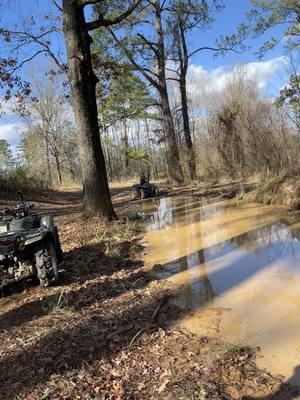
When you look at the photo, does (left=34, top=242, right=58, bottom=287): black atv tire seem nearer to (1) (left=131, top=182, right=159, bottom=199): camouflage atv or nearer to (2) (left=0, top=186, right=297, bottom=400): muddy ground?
(2) (left=0, top=186, right=297, bottom=400): muddy ground

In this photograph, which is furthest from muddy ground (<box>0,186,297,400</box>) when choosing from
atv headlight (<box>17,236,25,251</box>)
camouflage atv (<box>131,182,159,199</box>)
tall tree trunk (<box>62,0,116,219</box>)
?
camouflage atv (<box>131,182,159,199</box>)

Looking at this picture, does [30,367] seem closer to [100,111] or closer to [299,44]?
[299,44]

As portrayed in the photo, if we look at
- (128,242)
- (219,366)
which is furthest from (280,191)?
(219,366)

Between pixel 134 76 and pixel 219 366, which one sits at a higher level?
pixel 134 76

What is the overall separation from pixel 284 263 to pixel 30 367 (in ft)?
13.5

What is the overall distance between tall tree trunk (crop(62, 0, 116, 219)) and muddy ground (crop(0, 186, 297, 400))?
460 centimetres

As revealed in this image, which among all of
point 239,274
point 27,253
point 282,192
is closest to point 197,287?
point 239,274

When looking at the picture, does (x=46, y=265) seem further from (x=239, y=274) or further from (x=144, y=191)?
(x=144, y=191)

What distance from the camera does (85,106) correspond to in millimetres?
11078

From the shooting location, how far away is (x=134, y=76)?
85.1 feet

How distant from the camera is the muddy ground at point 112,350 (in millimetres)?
A: 3459

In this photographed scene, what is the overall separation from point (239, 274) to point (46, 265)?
2.73 m

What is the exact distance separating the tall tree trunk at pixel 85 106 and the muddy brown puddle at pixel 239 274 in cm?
156

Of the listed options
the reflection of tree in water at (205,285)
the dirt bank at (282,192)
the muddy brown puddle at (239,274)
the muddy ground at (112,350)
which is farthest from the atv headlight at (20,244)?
the dirt bank at (282,192)
